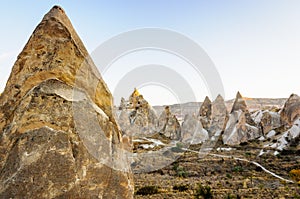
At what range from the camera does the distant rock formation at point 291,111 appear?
958 inches

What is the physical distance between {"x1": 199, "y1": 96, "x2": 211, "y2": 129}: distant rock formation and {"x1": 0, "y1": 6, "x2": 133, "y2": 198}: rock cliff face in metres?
30.2

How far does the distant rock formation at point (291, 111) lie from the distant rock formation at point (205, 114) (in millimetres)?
9427

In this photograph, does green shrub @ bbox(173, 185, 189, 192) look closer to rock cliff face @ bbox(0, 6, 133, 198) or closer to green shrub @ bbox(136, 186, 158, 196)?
green shrub @ bbox(136, 186, 158, 196)

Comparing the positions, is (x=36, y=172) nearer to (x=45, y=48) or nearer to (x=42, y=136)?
(x=42, y=136)

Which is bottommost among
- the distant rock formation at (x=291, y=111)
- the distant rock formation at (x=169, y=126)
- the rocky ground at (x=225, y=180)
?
the rocky ground at (x=225, y=180)

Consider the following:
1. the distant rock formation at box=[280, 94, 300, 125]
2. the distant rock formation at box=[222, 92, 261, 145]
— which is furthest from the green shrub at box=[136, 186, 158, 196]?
the distant rock formation at box=[280, 94, 300, 125]

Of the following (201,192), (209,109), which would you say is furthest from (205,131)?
(201,192)

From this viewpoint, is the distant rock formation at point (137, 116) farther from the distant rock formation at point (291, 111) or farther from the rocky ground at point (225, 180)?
the distant rock formation at point (291, 111)

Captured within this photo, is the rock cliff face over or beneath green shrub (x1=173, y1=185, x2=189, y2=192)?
over

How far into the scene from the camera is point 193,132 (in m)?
→ 29.1

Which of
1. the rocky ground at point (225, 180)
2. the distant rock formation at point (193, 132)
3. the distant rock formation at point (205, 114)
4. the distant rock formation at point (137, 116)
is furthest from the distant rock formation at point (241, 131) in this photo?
the distant rock formation at point (137, 116)

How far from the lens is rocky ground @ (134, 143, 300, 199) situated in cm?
784

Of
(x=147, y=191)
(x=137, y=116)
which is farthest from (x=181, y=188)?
(x=137, y=116)

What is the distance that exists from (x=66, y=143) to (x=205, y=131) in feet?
93.3
